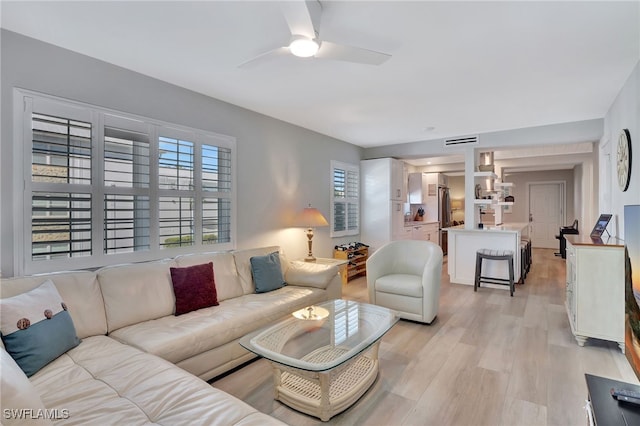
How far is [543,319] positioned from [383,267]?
1876 mm

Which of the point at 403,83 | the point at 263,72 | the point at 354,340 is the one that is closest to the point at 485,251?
the point at 403,83

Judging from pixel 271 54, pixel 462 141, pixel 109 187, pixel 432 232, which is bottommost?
pixel 432 232

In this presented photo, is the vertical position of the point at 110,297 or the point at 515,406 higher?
the point at 110,297

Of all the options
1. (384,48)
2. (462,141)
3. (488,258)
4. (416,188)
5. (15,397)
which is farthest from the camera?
(416,188)

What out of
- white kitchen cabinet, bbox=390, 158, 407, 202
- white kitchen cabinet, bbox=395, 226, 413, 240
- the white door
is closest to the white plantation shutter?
white kitchen cabinet, bbox=390, 158, 407, 202

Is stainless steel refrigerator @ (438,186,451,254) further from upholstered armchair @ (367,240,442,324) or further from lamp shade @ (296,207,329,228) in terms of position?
lamp shade @ (296,207,329,228)

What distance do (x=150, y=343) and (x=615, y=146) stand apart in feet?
16.0

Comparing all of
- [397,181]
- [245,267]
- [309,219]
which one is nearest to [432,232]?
[397,181]

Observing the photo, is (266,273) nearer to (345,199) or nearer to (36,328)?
(36,328)

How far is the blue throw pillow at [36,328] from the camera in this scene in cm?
161

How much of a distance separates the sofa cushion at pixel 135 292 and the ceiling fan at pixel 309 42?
1837 mm

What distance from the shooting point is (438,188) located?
311 inches

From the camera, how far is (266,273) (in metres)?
3.32

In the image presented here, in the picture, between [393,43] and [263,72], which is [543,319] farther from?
[263,72]
